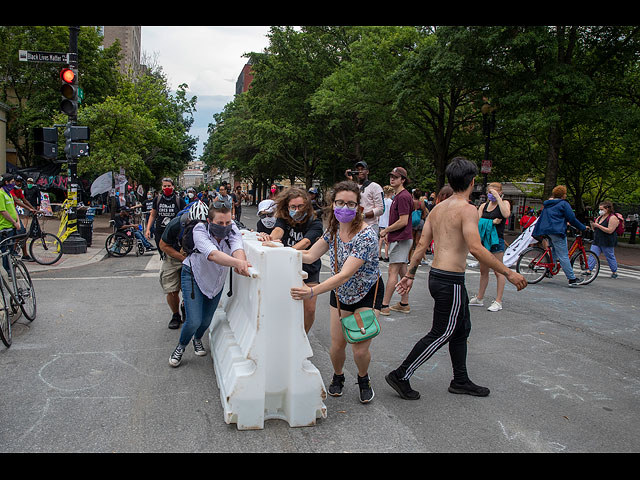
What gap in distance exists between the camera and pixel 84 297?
7980 millimetres

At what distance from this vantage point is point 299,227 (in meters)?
4.96

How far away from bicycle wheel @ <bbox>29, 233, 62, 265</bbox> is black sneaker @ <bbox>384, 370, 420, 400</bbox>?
9.47 m

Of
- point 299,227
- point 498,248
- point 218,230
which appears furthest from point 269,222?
point 498,248

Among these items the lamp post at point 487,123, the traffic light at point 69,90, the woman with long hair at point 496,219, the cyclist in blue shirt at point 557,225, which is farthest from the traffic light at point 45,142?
the lamp post at point 487,123

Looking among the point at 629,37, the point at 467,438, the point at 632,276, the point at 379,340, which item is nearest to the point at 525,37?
the point at 629,37

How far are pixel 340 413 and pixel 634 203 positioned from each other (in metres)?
32.6

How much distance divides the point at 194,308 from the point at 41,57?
932cm

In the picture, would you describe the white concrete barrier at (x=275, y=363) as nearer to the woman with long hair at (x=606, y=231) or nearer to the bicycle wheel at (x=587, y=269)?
the bicycle wheel at (x=587, y=269)

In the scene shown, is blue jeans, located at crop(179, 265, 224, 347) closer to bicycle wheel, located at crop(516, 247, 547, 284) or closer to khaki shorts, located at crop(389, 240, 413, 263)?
khaki shorts, located at crop(389, 240, 413, 263)

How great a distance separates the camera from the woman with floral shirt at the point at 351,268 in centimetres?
371

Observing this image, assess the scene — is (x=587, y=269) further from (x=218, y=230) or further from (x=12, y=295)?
(x=12, y=295)

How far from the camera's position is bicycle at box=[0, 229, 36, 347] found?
5.30 metres
